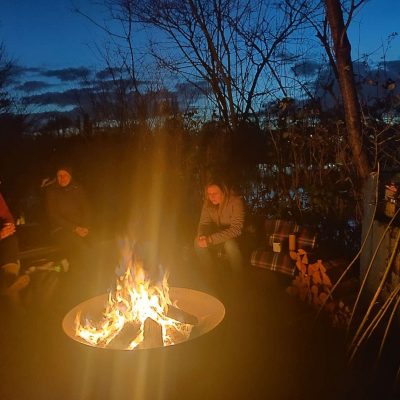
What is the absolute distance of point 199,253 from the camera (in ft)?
15.4

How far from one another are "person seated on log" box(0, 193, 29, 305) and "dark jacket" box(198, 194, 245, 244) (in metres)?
1.96

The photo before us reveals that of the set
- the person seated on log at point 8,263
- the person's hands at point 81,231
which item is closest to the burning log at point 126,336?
the person seated on log at point 8,263

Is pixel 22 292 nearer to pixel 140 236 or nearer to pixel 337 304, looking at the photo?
pixel 140 236

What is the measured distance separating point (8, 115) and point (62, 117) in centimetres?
257

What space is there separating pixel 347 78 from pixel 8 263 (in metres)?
3.95

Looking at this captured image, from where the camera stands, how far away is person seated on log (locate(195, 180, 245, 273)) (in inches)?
179

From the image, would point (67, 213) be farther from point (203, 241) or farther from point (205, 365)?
point (205, 365)

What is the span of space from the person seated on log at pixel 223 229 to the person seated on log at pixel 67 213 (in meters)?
1.49

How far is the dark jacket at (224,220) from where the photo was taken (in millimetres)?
4586

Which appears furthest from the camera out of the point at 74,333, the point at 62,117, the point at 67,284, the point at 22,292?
the point at 62,117

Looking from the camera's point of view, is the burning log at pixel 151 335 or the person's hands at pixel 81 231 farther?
the person's hands at pixel 81 231

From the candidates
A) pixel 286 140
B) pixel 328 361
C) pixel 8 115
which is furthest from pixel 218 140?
pixel 8 115

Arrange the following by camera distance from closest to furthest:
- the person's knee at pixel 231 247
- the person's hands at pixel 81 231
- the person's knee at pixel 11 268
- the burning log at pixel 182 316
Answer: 1. the burning log at pixel 182 316
2. the person's knee at pixel 11 268
3. the person's knee at pixel 231 247
4. the person's hands at pixel 81 231

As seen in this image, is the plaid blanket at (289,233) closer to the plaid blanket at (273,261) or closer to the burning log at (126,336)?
the plaid blanket at (273,261)
